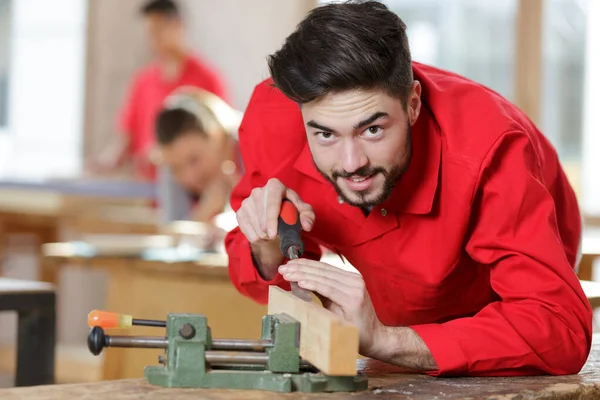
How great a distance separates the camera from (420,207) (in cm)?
184

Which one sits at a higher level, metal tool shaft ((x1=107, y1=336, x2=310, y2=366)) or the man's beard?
the man's beard

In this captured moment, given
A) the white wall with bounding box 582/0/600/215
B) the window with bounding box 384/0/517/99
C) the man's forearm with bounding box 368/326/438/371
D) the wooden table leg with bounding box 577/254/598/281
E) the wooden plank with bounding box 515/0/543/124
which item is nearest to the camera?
the man's forearm with bounding box 368/326/438/371

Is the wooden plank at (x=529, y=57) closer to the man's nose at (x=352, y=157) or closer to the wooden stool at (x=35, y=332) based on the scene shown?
the wooden stool at (x=35, y=332)

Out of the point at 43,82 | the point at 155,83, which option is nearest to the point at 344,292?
the point at 155,83

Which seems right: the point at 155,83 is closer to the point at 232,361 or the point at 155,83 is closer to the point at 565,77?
the point at 565,77

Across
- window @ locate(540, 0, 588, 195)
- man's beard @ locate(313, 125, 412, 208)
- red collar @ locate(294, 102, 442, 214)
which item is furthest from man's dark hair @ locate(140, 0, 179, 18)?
man's beard @ locate(313, 125, 412, 208)

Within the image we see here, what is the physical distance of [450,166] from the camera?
70.0 inches

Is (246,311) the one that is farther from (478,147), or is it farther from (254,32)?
(254,32)

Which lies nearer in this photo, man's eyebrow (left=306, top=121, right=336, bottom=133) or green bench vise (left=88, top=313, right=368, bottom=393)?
green bench vise (left=88, top=313, right=368, bottom=393)

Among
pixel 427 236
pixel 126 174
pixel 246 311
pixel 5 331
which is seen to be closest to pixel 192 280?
pixel 246 311

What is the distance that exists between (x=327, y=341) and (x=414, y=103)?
1.92 ft

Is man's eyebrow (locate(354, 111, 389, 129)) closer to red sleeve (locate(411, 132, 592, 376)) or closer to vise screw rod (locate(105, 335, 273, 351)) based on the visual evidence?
red sleeve (locate(411, 132, 592, 376))

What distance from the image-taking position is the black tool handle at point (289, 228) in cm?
172

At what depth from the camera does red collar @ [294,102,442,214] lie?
1.82 m
